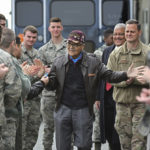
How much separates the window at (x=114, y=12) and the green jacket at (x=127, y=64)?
8538mm

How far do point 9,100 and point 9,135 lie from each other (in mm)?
446

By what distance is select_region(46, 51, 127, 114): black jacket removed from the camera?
22.8 ft

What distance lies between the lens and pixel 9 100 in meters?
6.49

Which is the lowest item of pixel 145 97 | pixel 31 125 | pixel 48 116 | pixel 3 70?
pixel 31 125

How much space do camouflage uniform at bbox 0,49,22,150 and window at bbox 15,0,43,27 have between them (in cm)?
1012

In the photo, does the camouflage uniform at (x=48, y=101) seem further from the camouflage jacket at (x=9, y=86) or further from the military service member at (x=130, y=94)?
the camouflage jacket at (x=9, y=86)

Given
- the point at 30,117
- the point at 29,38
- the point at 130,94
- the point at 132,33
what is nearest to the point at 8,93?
the point at 130,94

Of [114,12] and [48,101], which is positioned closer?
[48,101]

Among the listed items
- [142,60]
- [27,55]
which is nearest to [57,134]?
[142,60]

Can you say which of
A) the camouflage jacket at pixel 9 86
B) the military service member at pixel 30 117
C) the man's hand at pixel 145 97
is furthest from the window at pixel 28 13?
the man's hand at pixel 145 97

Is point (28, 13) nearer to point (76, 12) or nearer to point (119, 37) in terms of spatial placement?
point (76, 12)

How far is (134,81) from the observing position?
7.65 m

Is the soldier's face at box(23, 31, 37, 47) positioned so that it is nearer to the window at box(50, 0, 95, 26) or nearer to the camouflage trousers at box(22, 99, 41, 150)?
the camouflage trousers at box(22, 99, 41, 150)

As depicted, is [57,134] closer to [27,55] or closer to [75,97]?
[75,97]
